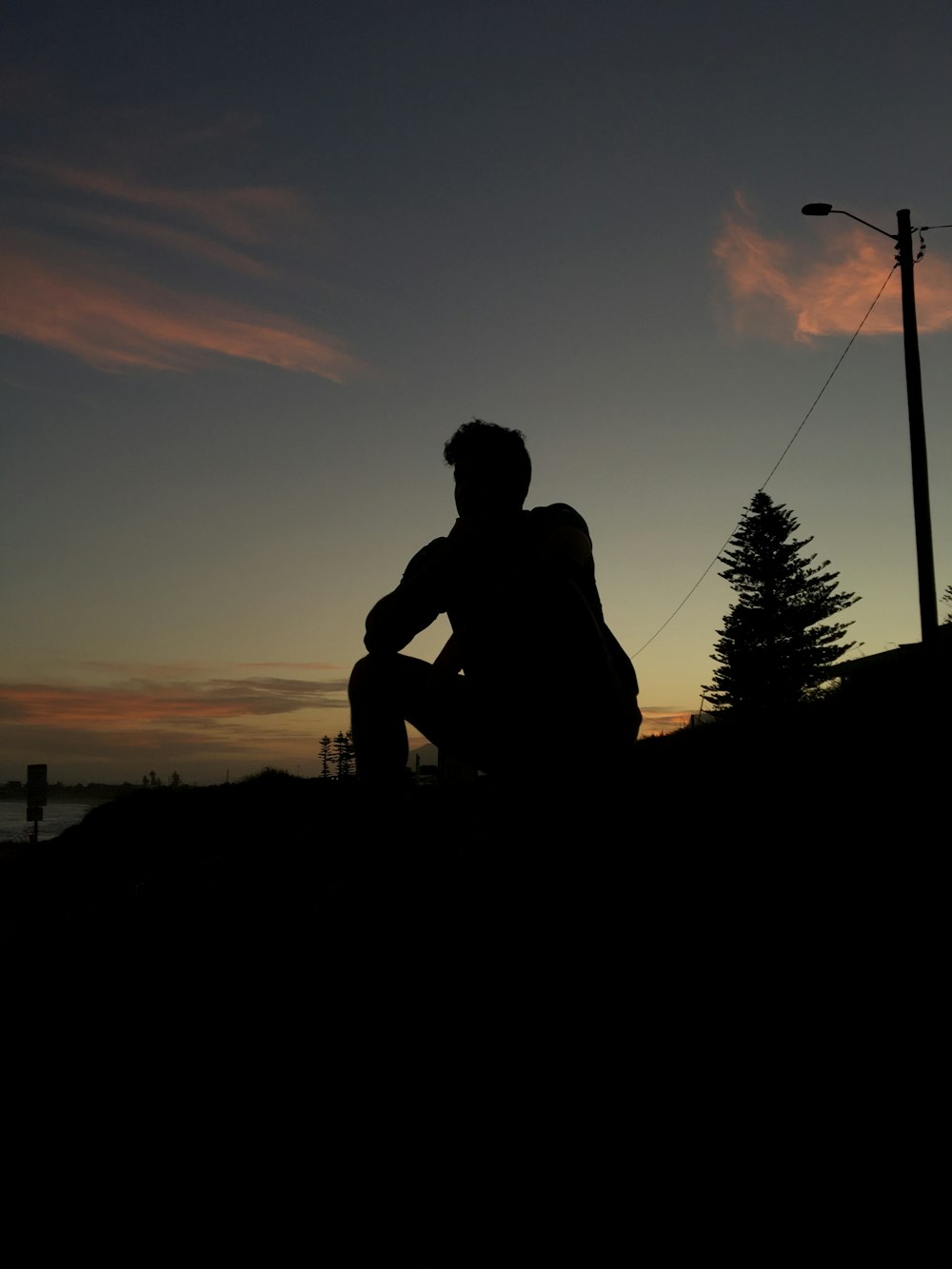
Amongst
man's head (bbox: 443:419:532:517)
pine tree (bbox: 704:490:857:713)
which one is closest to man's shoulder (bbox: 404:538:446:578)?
man's head (bbox: 443:419:532:517)

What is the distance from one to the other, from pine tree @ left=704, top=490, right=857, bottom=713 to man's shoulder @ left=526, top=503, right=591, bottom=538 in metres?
35.4

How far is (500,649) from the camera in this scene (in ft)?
8.32

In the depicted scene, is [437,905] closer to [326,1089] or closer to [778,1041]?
[326,1089]

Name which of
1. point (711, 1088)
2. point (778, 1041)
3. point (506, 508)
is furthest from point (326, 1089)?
point (506, 508)

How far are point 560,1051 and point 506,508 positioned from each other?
69.4 inches

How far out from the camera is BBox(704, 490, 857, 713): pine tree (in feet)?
122

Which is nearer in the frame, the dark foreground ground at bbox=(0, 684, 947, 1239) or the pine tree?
the dark foreground ground at bbox=(0, 684, 947, 1239)

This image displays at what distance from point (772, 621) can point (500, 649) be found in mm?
38209

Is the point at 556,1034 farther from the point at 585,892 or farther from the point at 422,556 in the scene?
the point at 422,556

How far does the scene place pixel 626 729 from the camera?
2.60 m

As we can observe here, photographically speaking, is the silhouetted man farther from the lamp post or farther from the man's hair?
the lamp post

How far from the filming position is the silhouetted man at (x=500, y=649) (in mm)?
2473

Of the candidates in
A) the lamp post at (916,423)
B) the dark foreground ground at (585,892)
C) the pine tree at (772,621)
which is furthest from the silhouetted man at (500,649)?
the pine tree at (772,621)

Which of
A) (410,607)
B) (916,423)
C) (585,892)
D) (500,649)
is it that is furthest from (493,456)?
(916,423)
